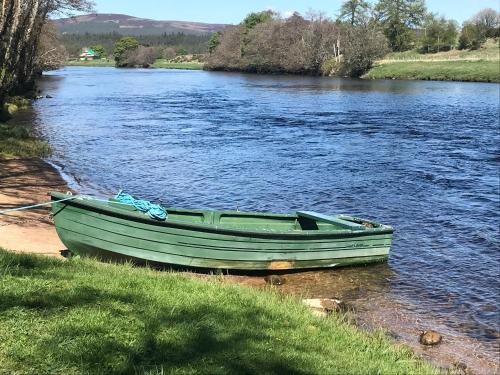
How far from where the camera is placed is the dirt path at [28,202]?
10.1m

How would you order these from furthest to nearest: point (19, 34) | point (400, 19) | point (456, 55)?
point (400, 19), point (456, 55), point (19, 34)

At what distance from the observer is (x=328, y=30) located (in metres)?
96.0

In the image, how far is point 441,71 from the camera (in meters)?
78.1

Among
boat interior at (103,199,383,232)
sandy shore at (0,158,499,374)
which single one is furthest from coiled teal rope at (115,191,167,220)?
sandy shore at (0,158,499,374)

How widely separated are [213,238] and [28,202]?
5.66m

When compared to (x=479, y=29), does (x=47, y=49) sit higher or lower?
lower

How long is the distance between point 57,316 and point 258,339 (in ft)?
6.14

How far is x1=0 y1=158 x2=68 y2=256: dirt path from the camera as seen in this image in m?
10.1

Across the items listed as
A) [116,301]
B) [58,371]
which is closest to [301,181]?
[116,301]

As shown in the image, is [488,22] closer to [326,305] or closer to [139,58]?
[139,58]

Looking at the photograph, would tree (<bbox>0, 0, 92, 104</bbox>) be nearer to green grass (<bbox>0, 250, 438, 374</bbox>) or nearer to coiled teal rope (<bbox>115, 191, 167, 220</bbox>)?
coiled teal rope (<bbox>115, 191, 167, 220</bbox>)

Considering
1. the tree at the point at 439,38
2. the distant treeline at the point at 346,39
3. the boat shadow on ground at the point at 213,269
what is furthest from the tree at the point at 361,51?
the boat shadow on ground at the point at 213,269

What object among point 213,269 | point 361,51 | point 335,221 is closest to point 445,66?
point 361,51

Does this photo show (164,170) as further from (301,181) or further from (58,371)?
(58,371)
